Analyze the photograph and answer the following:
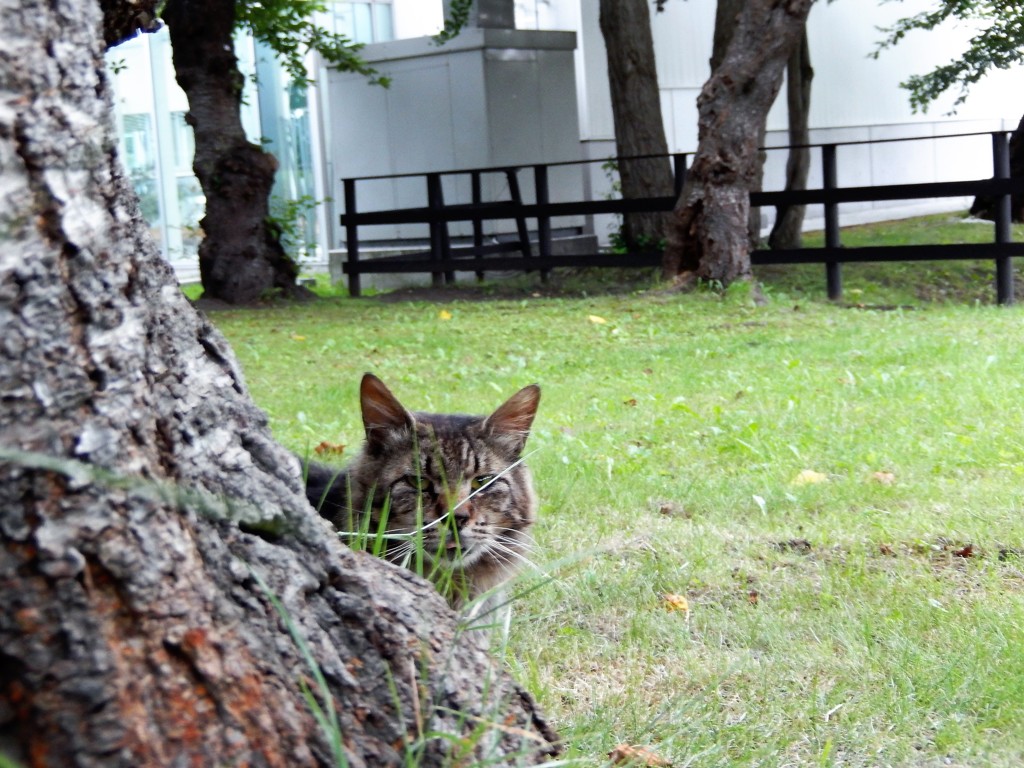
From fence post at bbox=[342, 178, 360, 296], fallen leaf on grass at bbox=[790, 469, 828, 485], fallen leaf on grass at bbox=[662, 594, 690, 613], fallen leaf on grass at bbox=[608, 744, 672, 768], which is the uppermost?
fence post at bbox=[342, 178, 360, 296]

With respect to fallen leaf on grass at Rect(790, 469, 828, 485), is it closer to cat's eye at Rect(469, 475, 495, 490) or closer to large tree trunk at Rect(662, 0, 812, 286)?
cat's eye at Rect(469, 475, 495, 490)

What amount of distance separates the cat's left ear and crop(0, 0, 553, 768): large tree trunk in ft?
5.12

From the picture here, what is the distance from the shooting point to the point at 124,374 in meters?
1.60

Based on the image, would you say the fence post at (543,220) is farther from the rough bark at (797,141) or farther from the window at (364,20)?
the window at (364,20)

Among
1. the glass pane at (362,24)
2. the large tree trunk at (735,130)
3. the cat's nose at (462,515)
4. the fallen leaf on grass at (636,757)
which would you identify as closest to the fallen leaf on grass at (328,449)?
the cat's nose at (462,515)

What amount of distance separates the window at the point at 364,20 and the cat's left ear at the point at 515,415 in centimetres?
1959

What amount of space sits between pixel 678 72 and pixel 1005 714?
20.3m

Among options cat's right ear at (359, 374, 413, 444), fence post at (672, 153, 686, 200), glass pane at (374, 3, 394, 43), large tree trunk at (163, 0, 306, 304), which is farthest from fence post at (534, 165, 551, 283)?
cat's right ear at (359, 374, 413, 444)

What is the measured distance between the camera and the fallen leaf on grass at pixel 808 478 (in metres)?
4.82

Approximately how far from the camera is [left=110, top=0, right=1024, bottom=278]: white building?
739 inches

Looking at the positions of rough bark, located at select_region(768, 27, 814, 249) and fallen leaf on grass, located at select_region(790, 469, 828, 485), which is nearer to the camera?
fallen leaf on grass, located at select_region(790, 469, 828, 485)

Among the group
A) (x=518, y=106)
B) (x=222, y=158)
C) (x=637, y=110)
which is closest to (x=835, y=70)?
(x=518, y=106)

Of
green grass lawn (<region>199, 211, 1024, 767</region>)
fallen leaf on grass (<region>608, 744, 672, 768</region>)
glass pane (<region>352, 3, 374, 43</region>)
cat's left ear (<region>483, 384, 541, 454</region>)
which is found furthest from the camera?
glass pane (<region>352, 3, 374, 43</region>)

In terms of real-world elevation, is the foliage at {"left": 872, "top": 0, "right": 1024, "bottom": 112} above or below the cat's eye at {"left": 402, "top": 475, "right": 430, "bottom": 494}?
above
